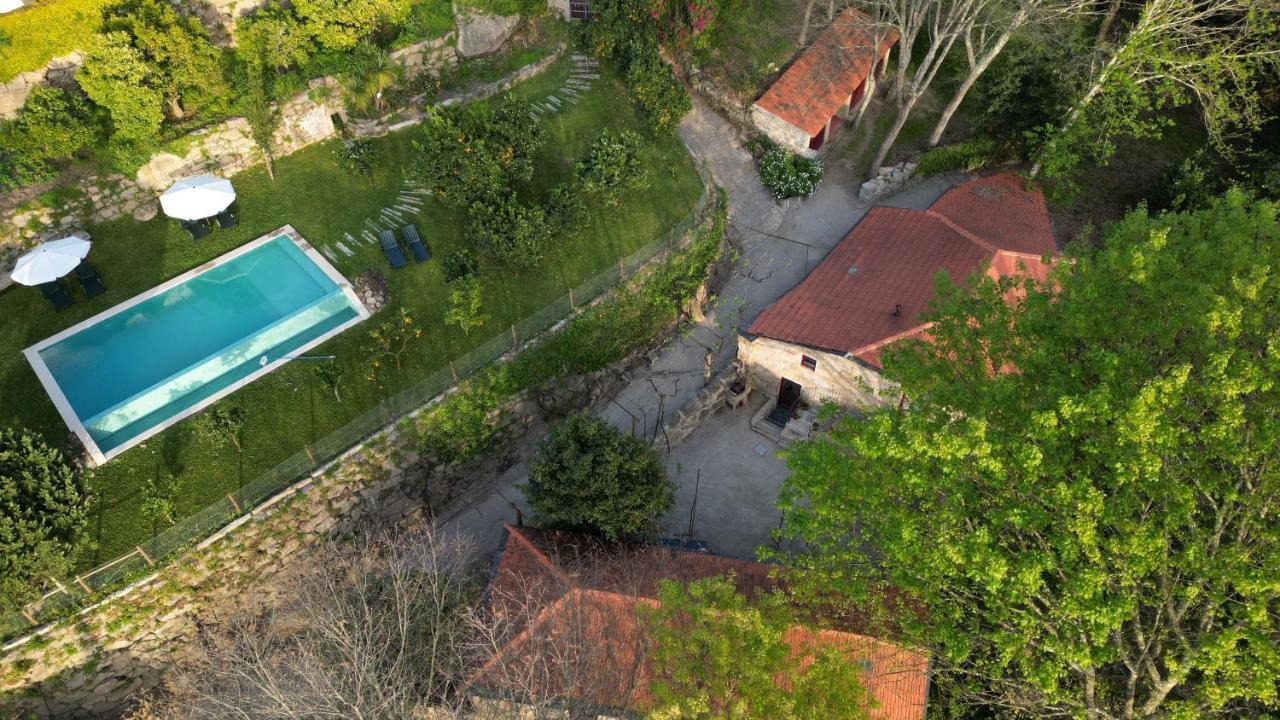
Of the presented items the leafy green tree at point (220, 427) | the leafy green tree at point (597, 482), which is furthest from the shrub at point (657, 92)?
the leafy green tree at point (220, 427)

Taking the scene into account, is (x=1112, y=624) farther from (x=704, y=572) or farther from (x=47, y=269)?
(x=47, y=269)

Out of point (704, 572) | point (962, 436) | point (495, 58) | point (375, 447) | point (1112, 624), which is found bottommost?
point (704, 572)

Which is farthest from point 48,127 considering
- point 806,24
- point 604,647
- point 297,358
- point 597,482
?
point 806,24

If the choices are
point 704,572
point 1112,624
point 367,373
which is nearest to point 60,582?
point 367,373

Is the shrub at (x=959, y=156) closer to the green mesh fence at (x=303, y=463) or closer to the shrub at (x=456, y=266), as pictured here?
the green mesh fence at (x=303, y=463)

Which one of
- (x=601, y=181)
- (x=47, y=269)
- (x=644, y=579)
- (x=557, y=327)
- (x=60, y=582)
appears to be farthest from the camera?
(x=601, y=181)
